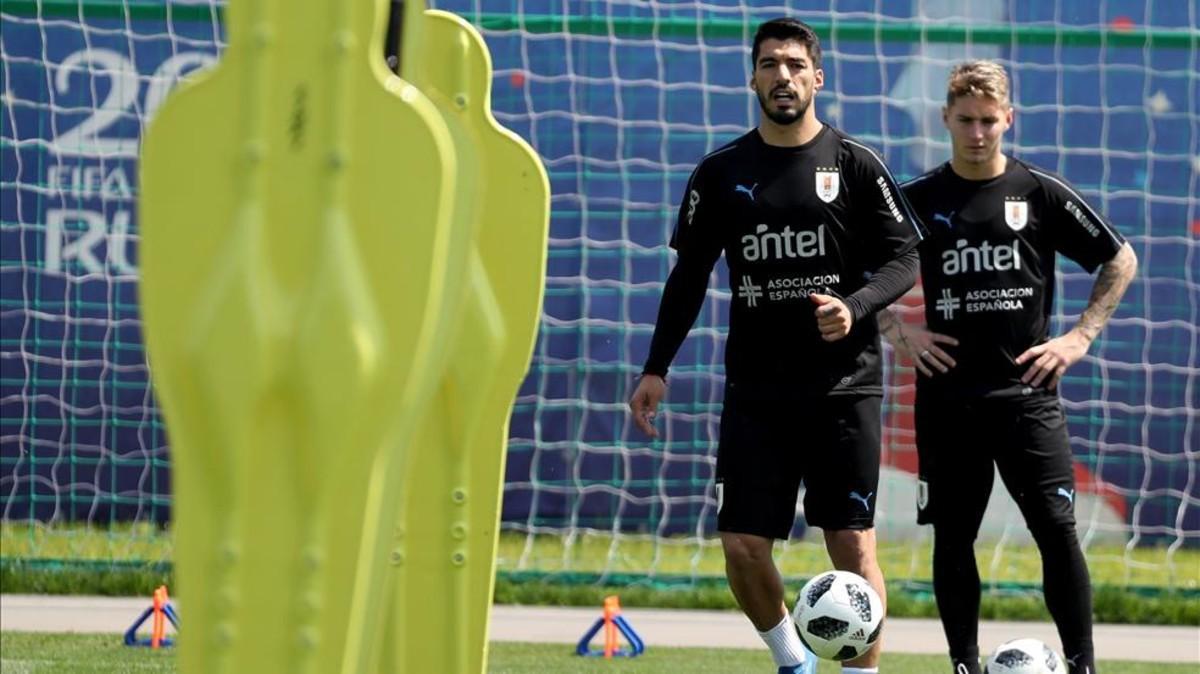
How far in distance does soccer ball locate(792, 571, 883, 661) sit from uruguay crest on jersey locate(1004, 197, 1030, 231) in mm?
1466

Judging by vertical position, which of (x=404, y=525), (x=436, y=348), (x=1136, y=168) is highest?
(x=1136, y=168)

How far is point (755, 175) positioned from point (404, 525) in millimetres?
2456

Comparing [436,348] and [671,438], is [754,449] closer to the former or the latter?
[436,348]

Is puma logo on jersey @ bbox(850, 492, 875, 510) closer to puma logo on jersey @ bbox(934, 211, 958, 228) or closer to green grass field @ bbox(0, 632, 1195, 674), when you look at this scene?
puma logo on jersey @ bbox(934, 211, 958, 228)

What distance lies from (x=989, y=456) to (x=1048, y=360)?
372 millimetres

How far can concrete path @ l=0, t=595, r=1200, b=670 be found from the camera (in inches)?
302

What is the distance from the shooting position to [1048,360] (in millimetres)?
5852

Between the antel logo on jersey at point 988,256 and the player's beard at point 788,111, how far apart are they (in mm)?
866

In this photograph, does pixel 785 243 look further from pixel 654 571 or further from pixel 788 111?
pixel 654 571

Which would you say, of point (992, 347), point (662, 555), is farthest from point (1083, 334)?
point (662, 555)

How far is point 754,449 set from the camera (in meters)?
5.37

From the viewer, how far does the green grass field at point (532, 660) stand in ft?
21.2

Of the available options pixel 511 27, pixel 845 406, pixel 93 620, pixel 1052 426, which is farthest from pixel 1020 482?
pixel 511 27

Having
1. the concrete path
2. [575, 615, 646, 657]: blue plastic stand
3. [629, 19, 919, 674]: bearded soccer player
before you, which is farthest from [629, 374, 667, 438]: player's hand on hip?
the concrete path
